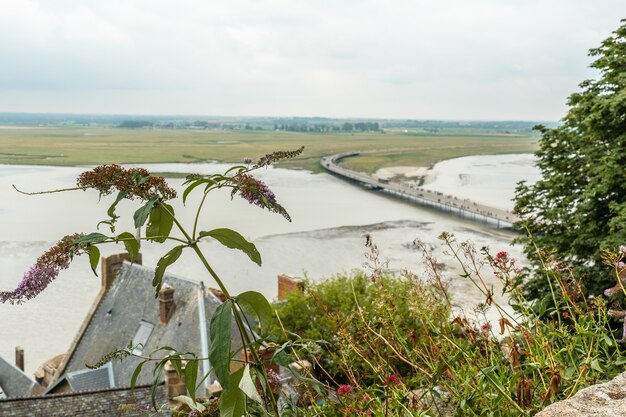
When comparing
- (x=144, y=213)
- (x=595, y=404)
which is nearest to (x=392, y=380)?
(x=595, y=404)

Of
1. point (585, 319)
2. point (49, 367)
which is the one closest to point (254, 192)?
point (585, 319)

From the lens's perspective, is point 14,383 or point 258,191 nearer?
point 258,191

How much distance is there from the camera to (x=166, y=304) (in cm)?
1630

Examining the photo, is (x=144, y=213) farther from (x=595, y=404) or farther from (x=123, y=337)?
(x=123, y=337)

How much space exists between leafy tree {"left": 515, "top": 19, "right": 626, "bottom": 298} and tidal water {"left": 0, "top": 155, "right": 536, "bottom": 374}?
3774 mm

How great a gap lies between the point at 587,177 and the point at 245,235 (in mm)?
25507

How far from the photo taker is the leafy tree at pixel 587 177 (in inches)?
548

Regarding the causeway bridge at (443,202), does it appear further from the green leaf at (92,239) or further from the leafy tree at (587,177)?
the green leaf at (92,239)

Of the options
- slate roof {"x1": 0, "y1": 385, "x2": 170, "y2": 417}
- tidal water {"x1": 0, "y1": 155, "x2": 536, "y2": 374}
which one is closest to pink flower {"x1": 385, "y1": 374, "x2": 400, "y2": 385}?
slate roof {"x1": 0, "y1": 385, "x2": 170, "y2": 417}

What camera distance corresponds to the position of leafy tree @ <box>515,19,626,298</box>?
13930 mm

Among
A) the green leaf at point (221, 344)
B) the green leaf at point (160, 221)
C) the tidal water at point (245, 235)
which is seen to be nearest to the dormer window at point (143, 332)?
Answer: the tidal water at point (245, 235)

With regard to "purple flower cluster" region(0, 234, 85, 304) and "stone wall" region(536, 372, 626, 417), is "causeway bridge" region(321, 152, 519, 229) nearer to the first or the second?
"stone wall" region(536, 372, 626, 417)

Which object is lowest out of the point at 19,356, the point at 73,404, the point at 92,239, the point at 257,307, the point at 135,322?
the point at 19,356

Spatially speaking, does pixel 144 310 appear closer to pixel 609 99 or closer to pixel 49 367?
pixel 49 367
